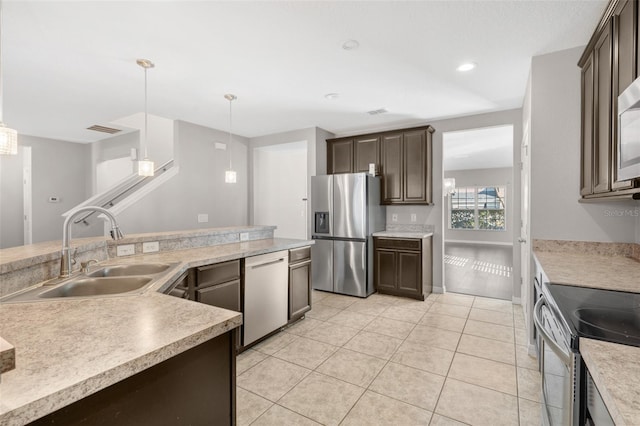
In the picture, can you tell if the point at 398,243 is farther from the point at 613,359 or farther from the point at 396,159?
the point at 613,359

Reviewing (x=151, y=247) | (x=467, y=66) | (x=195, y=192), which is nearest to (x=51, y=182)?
(x=195, y=192)

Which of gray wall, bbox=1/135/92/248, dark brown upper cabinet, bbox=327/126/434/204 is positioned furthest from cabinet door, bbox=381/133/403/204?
gray wall, bbox=1/135/92/248

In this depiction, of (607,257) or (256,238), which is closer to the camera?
(607,257)

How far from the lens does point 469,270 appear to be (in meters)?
6.01

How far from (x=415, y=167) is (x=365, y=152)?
859 millimetres

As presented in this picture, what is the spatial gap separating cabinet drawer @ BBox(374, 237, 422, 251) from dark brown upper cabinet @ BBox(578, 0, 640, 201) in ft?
6.71

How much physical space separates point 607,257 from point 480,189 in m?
8.46

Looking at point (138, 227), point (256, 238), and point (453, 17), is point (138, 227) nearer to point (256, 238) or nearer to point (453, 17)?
point (256, 238)

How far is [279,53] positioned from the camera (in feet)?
8.45

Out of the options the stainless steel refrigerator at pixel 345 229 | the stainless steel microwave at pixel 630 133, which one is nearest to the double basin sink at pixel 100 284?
the stainless steel microwave at pixel 630 133

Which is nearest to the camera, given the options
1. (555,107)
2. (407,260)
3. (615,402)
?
(615,402)

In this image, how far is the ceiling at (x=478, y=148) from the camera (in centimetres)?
570

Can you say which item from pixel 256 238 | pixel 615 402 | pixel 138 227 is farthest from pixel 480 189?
pixel 615 402

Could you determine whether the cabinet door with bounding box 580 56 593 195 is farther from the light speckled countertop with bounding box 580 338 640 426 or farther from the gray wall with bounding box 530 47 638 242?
the light speckled countertop with bounding box 580 338 640 426
